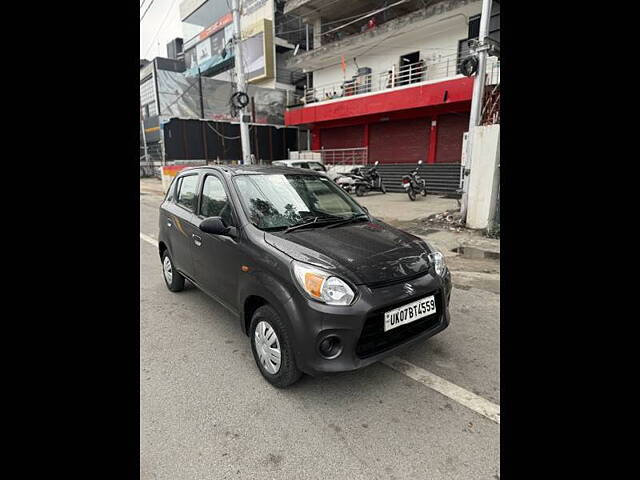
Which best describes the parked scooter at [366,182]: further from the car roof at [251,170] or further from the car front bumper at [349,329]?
the car front bumper at [349,329]

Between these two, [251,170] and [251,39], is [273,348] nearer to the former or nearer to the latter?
[251,170]

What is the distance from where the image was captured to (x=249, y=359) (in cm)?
299

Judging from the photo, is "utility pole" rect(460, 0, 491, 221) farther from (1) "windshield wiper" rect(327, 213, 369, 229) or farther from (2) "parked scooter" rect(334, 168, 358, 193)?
(2) "parked scooter" rect(334, 168, 358, 193)

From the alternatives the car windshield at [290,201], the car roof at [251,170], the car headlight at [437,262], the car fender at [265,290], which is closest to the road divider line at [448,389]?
the car headlight at [437,262]

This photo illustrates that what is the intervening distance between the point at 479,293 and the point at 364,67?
20583 millimetres

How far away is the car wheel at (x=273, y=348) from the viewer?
242 cm

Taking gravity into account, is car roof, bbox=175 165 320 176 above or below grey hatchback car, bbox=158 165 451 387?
above

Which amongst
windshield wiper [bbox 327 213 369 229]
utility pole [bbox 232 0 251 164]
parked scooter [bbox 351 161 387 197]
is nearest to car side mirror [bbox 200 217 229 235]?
windshield wiper [bbox 327 213 369 229]

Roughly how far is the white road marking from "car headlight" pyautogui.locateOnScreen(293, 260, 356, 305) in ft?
3.10

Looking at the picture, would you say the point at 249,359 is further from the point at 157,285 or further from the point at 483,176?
the point at 483,176

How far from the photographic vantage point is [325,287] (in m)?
2.27

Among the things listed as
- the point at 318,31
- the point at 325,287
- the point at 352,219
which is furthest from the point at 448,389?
the point at 318,31

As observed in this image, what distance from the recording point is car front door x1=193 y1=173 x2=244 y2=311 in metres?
2.93

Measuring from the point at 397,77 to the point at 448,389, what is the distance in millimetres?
19123
